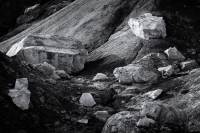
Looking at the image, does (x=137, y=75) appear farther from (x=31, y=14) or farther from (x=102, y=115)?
(x=31, y=14)

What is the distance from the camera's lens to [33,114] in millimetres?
11219

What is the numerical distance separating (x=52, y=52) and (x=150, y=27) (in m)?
6.43

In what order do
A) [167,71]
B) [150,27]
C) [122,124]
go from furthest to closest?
[150,27] < [167,71] < [122,124]

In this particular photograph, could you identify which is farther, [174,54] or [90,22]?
[90,22]

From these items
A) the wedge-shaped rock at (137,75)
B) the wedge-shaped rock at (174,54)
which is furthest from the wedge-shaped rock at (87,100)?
the wedge-shaped rock at (174,54)

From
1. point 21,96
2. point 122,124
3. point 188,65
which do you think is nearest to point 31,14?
point 188,65

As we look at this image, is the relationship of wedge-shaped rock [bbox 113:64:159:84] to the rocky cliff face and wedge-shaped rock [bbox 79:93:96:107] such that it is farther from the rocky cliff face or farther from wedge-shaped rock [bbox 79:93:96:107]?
wedge-shaped rock [bbox 79:93:96:107]

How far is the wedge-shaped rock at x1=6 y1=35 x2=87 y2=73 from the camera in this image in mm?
19234

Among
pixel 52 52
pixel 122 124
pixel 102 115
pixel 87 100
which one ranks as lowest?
pixel 102 115

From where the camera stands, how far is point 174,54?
18734 millimetres

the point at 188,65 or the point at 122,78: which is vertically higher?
the point at 122,78

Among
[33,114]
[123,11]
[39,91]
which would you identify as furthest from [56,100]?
[123,11]

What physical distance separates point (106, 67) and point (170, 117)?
10.6m

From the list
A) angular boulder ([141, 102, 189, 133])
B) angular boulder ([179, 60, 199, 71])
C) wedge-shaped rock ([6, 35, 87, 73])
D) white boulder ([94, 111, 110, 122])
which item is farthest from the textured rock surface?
angular boulder ([141, 102, 189, 133])
